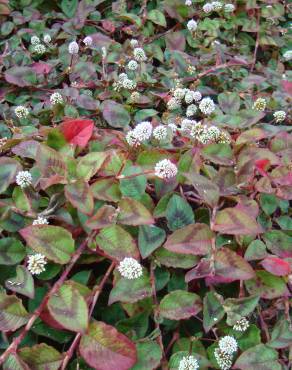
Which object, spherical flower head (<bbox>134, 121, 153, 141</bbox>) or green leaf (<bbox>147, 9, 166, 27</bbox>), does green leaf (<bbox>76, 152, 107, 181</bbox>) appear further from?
green leaf (<bbox>147, 9, 166, 27</bbox>)

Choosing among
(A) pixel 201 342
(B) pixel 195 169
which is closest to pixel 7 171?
(B) pixel 195 169

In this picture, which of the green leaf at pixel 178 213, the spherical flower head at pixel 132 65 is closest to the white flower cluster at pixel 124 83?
the spherical flower head at pixel 132 65

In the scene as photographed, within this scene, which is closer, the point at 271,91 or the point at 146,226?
the point at 146,226

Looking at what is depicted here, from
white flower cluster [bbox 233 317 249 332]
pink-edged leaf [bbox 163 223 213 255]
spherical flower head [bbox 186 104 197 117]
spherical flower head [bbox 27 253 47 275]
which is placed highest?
pink-edged leaf [bbox 163 223 213 255]

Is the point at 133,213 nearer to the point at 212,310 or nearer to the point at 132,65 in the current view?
the point at 212,310

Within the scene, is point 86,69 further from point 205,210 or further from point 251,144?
point 205,210

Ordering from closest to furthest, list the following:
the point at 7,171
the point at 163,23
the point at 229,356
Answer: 1. the point at 229,356
2. the point at 7,171
3. the point at 163,23

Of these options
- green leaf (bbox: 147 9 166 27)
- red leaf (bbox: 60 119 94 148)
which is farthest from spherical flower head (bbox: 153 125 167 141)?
green leaf (bbox: 147 9 166 27)
